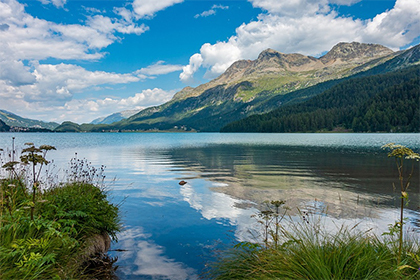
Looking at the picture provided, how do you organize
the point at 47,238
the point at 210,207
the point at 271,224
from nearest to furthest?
the point at 47,238 → the point at 271,224 → the point at 210,207

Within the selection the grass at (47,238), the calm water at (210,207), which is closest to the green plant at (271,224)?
the calm water at (210,207)

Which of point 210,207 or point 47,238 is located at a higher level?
point 47,238

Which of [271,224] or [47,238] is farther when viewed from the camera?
[271,224]

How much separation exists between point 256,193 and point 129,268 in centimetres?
1396

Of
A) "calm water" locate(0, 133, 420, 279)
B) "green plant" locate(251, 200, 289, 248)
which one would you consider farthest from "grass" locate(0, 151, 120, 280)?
"green plant" locate(251, 200, 289, 248)

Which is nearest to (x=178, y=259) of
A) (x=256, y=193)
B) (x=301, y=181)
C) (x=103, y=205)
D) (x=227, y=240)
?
(x=227, y=240)

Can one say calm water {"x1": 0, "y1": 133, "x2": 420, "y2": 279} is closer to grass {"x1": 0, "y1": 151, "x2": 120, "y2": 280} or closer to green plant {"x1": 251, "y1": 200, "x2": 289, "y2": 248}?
green plant {"x1": 251, "y1": 200, "x2": 289, "y2": 248}

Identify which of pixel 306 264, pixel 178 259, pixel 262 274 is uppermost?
pixel 306 264

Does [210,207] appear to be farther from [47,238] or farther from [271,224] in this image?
[47,238]

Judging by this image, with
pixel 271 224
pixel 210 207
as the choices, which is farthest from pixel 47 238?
pixel 210 207

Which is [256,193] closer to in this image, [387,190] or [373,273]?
[387,190]

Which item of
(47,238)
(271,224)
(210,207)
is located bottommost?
(210,207)

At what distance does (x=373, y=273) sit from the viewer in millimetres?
5703

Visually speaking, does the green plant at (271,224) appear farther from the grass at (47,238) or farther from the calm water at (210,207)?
the grass at (47,238)
